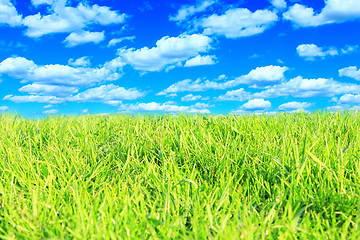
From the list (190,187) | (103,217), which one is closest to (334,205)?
(190,187)

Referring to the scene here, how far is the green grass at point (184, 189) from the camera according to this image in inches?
66.2

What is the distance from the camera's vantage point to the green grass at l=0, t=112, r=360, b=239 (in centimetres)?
168

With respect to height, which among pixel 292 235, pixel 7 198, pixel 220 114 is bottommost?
pixel 292 235

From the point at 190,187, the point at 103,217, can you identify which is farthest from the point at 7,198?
the point at 190,187

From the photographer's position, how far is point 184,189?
7.02 feet

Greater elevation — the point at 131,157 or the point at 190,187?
the point at 131,157

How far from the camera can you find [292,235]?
164 cm

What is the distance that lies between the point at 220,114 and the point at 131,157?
2.00 meters

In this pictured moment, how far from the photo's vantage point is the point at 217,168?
2.53 m

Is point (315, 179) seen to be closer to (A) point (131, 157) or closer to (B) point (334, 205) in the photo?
(B) point (334, 205)

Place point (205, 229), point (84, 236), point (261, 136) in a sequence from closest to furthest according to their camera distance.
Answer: point (84, 236) → point (205, 229) → point (261, 136)

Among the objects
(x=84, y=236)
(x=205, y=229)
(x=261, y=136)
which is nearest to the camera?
(x=84, y=236)

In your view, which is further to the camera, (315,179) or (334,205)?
(315,179)

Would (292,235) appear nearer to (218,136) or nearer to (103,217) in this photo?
(103,217)
